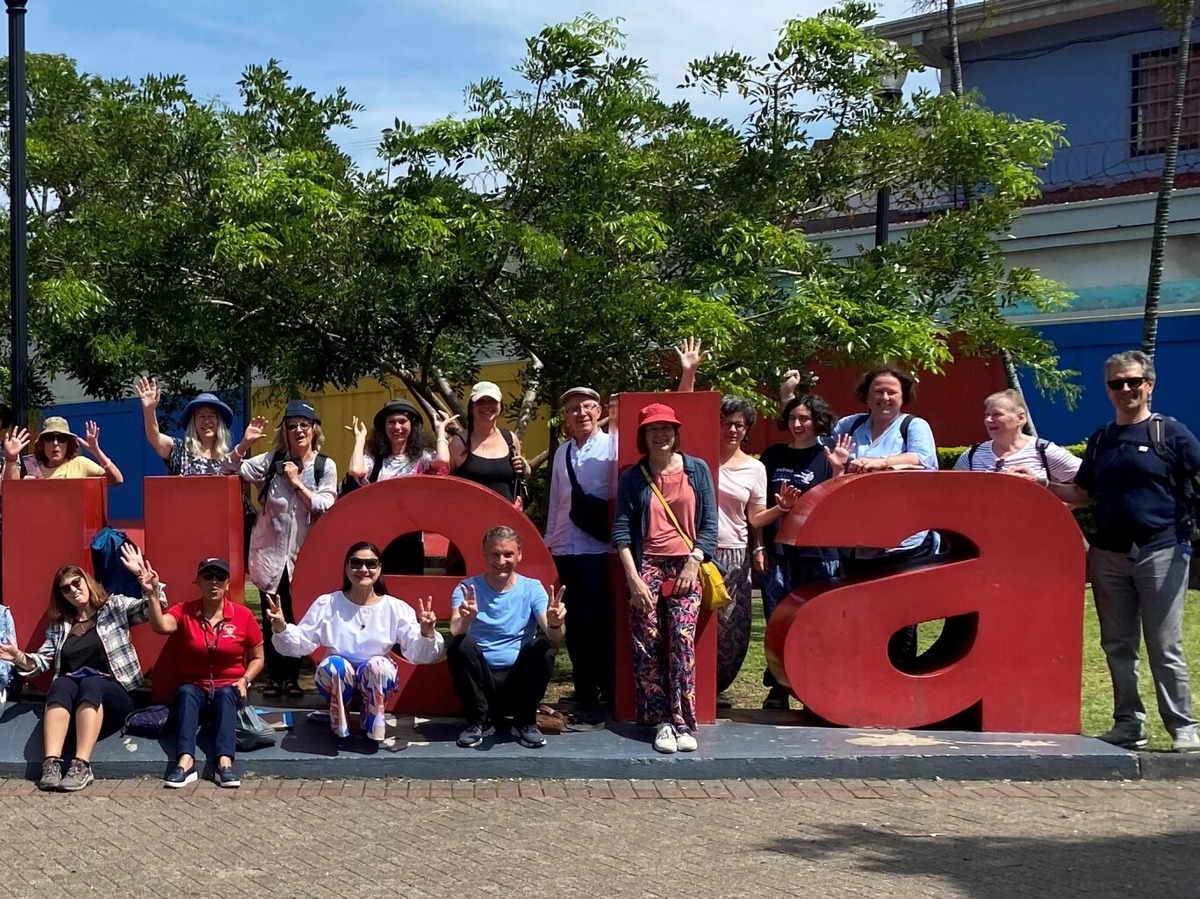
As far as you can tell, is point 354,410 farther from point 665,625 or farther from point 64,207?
point 665,625

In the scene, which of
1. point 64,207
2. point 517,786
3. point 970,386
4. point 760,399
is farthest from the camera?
point 970,386

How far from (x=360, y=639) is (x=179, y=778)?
3.51 feet

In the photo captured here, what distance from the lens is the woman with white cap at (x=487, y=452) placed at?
25.5 feet

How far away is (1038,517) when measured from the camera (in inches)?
284

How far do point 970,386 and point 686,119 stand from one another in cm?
828

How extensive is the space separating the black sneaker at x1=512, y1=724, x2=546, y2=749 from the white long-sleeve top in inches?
22.2

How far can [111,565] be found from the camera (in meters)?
7.64

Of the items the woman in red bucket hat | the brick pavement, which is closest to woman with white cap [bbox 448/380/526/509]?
the woman in red bucket hat

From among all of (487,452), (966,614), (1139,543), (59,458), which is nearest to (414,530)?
(487,452)

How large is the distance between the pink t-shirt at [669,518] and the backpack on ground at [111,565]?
2.88m

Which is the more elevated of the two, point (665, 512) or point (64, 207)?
point (64, 207)

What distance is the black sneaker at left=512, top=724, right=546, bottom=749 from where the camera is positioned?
22.2 feet

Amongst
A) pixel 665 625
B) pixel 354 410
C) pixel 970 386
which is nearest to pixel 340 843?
pixel 665 625

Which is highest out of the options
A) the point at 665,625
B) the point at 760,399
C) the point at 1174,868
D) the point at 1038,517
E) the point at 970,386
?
the point at 970,386
